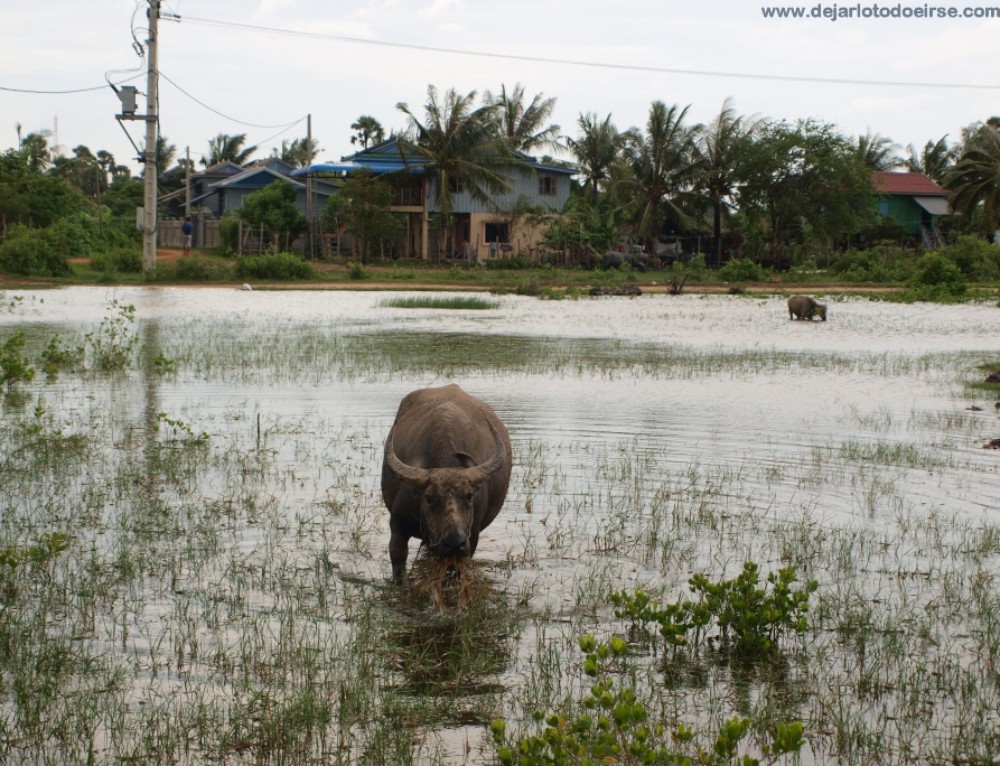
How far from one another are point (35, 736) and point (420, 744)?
1486mm

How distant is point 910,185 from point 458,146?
2674 centimetres

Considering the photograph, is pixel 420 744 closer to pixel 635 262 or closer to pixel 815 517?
pixel 815 517

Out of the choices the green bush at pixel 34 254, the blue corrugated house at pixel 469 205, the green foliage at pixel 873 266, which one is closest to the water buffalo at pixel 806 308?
the green foliage at pixel 873 266

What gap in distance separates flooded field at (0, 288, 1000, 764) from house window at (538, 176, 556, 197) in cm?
3607

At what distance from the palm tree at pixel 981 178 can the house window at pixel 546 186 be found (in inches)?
686

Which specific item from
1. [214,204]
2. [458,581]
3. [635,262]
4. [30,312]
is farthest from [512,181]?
[458,581]

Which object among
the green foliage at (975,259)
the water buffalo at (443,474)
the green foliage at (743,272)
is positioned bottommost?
the water buffalo at (443,474)

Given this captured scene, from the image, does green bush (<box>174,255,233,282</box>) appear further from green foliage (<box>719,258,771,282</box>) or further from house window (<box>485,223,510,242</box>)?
green foliage (<box>719,258,771,282</box>)

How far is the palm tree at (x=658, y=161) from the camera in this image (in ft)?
149

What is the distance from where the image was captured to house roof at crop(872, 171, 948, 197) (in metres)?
56.1

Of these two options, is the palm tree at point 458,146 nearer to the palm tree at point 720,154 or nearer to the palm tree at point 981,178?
the palm tree at point 720,154

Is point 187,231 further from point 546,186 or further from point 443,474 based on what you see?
point 443,474

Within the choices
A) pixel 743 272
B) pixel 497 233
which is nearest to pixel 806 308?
pixel 743 272

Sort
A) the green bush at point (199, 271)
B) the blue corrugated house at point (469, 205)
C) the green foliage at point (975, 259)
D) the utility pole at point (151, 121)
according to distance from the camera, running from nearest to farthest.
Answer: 1. the utility pole at point (151, 121)
2. the green bush at point (199, 271)
3. the green foliage at point (975, 259)
4. the blue corrugated house at point (469, 205)
